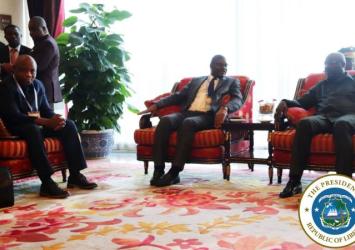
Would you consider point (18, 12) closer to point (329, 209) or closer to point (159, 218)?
point (159, 218)

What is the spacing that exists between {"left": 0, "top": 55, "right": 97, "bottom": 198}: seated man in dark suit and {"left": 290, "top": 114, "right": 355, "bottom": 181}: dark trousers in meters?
1.59

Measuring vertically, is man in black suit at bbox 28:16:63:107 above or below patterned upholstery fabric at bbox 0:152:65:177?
above

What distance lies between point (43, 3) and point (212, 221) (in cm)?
451

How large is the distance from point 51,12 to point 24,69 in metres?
2.78

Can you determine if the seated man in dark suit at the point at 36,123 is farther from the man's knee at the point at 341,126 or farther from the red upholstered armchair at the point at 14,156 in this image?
the man's knee at the point at 341,126

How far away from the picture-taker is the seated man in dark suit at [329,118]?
3.04 m

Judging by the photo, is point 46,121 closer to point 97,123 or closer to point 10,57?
point 10,57

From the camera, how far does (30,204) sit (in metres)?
3.10

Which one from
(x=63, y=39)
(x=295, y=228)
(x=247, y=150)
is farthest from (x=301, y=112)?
(x=63, y=39)

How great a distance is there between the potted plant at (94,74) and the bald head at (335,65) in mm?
2699

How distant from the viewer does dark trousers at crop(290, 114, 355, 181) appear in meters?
3.01

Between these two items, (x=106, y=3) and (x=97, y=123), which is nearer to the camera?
(x=97, y=123)

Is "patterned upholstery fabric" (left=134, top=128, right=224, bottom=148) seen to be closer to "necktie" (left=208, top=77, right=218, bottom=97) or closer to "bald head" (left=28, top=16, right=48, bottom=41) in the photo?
"necktie" (left=208, top=77, right=218, bottom=97)

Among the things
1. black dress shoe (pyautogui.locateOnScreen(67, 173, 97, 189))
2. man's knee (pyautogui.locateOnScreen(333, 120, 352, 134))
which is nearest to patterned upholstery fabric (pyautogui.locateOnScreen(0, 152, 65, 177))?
black dress shoe (pyautogui.locateOnScreen(67, 173, 97, 189))
